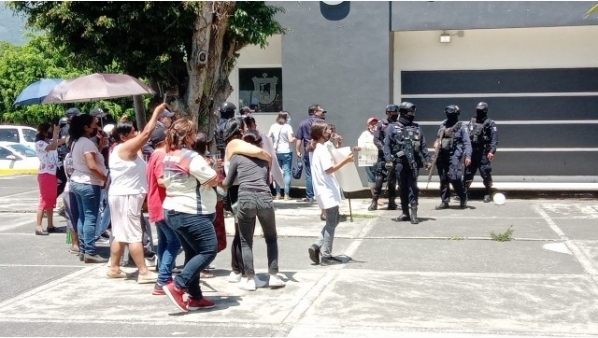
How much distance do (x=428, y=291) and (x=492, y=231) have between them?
3750mm

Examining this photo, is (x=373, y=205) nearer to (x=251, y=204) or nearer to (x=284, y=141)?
(x=284, y=141)

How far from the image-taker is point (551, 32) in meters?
16.0

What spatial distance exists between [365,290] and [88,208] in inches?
136

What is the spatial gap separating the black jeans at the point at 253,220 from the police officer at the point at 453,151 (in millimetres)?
6163

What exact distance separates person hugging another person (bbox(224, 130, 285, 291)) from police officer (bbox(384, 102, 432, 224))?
4.31 metres

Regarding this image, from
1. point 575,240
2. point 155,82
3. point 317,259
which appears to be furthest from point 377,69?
point 317,259

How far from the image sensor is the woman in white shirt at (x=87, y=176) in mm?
9000

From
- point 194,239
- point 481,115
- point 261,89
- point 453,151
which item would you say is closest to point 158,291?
point 194,239

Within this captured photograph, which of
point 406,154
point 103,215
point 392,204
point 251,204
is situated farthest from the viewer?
point 392,204

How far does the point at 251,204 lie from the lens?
757cm

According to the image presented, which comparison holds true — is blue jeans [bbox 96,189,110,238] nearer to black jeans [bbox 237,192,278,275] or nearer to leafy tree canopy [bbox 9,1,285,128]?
black jeans [bbox 237,192,278,275]

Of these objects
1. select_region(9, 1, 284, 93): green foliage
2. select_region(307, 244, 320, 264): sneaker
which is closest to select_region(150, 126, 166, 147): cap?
select_region(307, 244, 320, 264): sneaker

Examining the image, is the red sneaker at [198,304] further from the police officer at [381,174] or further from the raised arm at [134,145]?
the police officer at [381,174]

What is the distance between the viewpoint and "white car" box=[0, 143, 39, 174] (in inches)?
1006
